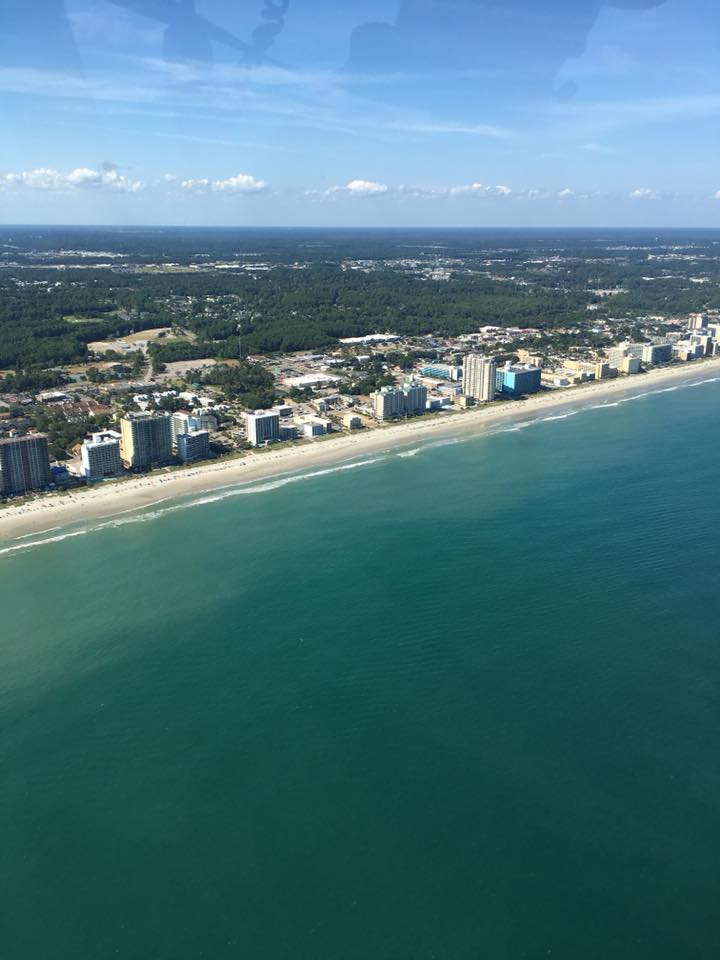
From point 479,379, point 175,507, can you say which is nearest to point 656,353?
point 479,379

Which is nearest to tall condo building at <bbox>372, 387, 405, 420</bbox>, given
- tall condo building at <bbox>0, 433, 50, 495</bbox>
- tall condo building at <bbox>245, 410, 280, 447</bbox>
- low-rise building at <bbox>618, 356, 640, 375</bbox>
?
tall condo building at <bbox>245, 410, 280, 447</bbox>

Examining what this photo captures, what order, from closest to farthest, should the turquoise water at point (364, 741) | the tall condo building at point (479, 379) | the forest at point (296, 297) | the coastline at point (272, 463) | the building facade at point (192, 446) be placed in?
the turquoise water at point (364, 741) → the coastline at point (272, 463) → the building facade at point (192, 446) → the tall condo building at point (479, 379) → the forest at point (296, 297)

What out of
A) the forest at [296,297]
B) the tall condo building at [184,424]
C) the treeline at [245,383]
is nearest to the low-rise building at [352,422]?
the treeline at [245,383]

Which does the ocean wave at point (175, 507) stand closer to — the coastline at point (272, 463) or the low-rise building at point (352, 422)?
the coastline at point (272, 463)

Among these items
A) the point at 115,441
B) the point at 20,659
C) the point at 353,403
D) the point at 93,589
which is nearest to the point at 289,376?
the point at 353,403

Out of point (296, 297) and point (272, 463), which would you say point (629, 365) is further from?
point (296, 297)

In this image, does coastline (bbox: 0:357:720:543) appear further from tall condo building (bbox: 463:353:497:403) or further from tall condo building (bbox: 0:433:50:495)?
tall condo building (bbox: 463:353:497:403)
